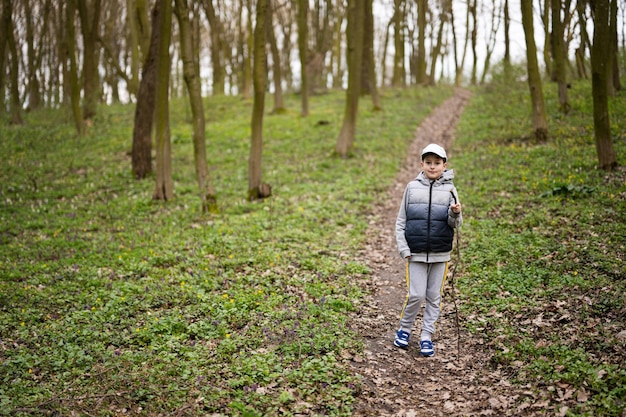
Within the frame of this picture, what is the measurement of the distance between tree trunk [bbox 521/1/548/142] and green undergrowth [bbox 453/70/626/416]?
56 cm

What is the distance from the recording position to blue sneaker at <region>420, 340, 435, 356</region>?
595 centimetres

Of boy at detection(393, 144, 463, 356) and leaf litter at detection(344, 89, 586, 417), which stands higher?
boy at detection(393, 144, 463, 356)

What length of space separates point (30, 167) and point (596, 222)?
1671 centimetres

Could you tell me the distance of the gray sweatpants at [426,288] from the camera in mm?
5863

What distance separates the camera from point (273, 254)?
9.05 meters

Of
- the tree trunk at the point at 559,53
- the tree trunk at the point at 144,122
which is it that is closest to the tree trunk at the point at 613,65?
the tree trunk at the point at 559,53

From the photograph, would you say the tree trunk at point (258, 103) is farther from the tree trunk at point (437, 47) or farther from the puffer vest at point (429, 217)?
the tree trunk at point (437, 47)

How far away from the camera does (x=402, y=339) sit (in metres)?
6.11

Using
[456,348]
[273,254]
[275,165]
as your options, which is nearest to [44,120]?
[275,165]

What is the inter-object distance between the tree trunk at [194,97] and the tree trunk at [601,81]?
368 inches

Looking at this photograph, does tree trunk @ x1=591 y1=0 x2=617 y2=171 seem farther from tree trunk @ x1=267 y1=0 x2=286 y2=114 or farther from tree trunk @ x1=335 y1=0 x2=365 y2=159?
tree trunk @ x1=267 y1=0 x2=286 y2=114

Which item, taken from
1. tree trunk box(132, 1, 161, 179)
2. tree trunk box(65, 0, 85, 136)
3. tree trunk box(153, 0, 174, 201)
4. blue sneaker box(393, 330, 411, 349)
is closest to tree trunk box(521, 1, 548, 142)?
tree trunk box(153, 0, 174, 201)

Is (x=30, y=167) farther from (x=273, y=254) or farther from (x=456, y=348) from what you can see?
(x=456, y=348)

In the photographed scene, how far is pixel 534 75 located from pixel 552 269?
Answer: 967 centimetres
